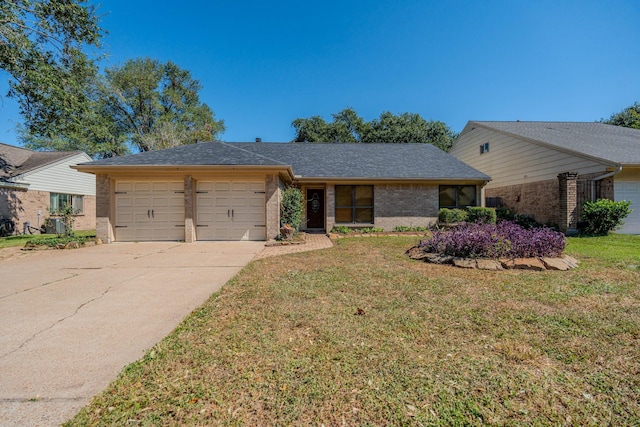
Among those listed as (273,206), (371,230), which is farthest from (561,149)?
(273,206)

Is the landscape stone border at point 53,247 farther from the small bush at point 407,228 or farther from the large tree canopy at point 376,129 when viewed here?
the large tree canopy at point 376,129

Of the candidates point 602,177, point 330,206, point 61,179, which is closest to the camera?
point 602,177

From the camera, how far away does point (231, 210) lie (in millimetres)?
9797

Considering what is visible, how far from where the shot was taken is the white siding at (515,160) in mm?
10859

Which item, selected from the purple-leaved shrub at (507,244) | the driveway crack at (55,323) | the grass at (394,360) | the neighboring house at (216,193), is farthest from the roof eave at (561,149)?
the driveway crack at (55,323)

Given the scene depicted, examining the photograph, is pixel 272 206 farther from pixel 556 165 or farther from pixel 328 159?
pixel 556 165

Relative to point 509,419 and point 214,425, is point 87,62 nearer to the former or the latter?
point 214,425

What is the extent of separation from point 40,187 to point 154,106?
45.5 feet

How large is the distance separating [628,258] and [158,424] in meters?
9.21

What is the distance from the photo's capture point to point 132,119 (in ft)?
85.1

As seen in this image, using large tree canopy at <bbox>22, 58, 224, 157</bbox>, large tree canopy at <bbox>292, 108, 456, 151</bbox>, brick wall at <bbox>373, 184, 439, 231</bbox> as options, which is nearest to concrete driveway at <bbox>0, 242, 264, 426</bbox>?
brick wall at <bbox>373, 184, 439, 231</bbox>

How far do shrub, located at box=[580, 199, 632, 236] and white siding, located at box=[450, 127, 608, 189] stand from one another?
1345mm

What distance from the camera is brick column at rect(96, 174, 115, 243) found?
A: 9273 mm

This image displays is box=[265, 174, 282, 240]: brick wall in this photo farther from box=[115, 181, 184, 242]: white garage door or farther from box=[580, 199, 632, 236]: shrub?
box=[580, 199, 632, 236]: shrub
